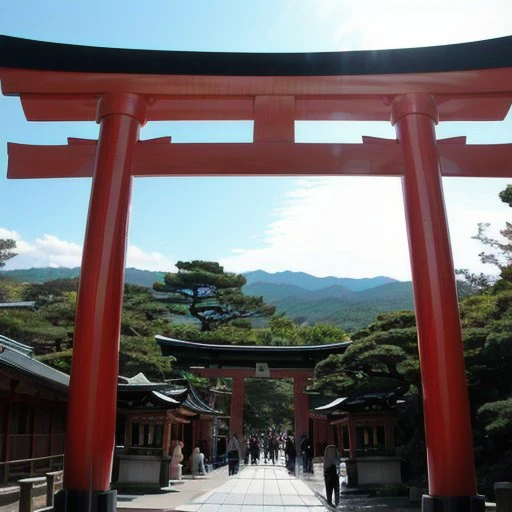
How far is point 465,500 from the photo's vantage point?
5375mm

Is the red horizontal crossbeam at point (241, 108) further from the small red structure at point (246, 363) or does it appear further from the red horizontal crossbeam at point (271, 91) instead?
the small red structure at point (246, 363)

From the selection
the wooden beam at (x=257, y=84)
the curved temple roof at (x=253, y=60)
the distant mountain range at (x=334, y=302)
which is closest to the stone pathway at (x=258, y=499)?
the wooden beam at (x=257, y=84)

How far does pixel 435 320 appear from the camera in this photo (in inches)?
228

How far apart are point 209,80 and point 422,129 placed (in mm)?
2591

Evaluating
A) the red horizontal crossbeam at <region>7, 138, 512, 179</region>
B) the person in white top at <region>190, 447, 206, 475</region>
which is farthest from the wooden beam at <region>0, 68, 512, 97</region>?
the person in white top at <region>190, 447, 206, 475</region>

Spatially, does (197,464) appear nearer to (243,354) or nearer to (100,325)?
(243,354)

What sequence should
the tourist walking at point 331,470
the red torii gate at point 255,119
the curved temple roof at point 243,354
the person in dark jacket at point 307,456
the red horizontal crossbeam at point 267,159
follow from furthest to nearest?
the curved temple roof at point 243,354 → the person in dark jacket at point 307,456 → the tourist walking at point 331,470 → the red horizontal crossbeam at point 267,159 → the red torii gate at point 255,119

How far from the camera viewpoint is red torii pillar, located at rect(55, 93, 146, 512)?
5.53 m

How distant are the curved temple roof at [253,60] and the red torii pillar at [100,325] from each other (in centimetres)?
55

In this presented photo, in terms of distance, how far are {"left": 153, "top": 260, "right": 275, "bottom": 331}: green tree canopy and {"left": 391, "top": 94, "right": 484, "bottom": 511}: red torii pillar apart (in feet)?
143

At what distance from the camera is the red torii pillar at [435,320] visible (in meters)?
5.48

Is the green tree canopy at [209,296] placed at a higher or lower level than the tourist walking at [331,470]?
higher

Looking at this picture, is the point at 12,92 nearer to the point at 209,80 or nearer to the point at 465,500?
the point at 209,80

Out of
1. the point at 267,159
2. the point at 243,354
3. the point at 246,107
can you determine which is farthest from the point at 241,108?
the point at 243,354
